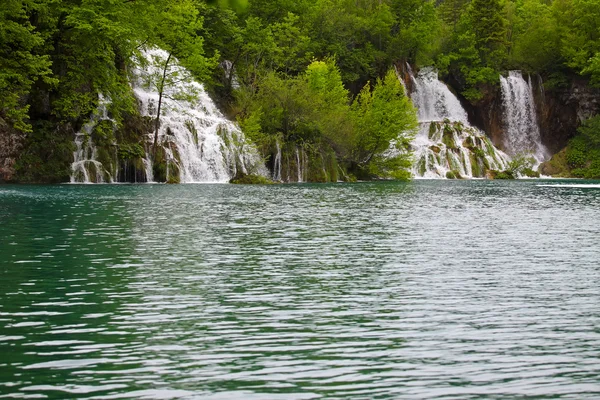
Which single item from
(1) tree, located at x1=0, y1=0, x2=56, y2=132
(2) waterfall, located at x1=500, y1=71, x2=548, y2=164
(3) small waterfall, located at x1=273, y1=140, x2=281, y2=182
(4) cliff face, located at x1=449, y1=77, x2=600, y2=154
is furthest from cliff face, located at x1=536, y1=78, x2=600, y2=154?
(1) tree, located at x1=0, y1=0, x2=56, y2=132

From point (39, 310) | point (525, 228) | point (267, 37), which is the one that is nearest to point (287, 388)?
point (39, 310)

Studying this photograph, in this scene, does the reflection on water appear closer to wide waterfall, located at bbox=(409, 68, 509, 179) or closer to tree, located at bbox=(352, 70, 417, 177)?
tree, located at bbox=(352, 70, 417, 177)

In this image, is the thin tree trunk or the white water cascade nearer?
the thin tree trunk

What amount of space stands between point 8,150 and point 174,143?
445 inches

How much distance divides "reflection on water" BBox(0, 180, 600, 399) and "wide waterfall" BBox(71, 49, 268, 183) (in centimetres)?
2943

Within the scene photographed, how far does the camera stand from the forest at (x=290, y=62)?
5109 cm

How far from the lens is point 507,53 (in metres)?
100

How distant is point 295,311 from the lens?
11.5m

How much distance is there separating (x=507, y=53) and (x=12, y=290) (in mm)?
94880

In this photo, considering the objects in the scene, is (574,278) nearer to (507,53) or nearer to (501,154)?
(501,154)

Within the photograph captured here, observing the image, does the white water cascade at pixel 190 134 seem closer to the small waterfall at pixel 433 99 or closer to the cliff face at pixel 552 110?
the small waterfall at pixel 433 99

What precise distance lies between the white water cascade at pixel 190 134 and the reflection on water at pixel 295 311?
3237 cm

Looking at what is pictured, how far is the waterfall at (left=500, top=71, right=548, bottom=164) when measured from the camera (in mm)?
93500

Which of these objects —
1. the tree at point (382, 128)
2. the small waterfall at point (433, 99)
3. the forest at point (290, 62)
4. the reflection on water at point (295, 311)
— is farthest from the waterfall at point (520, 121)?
the reflection on water at point (295, 311)
